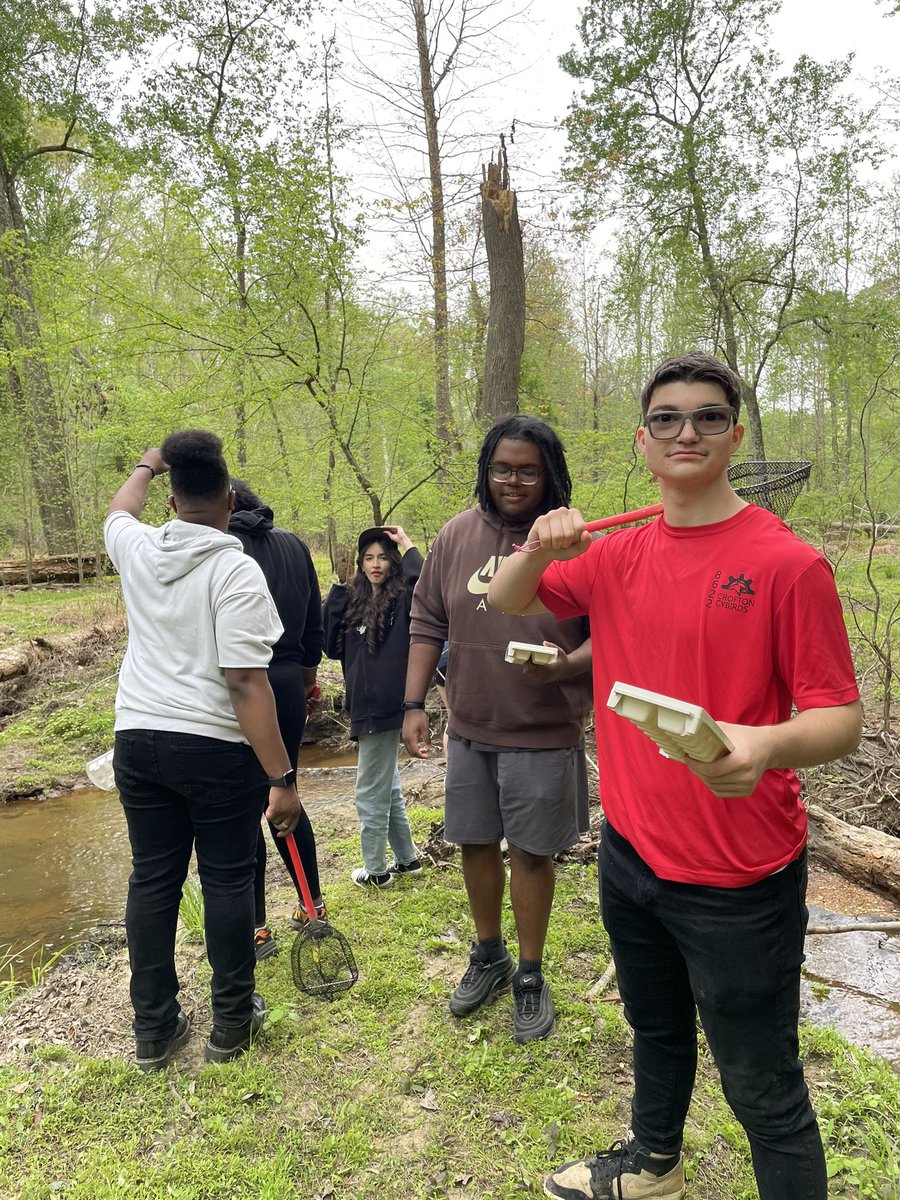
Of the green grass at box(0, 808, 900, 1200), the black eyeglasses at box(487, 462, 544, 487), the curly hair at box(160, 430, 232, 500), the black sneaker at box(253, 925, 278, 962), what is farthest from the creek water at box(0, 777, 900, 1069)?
the curly hair at box(160, 430, 232, 500)

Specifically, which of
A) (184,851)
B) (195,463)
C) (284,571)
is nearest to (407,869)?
(184,851)

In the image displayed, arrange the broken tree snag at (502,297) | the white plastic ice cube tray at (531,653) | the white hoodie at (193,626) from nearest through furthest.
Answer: the white plastic ice cube tray at (531,653)
the white hoodie at (193,626)
the broken tree snag at (502,297)

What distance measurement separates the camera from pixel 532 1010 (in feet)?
8.06

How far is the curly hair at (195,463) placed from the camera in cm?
220

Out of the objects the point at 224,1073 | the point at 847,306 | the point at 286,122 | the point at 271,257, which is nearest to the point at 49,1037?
the point at 224,1073

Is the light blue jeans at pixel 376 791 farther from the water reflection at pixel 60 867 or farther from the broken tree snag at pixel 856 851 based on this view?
the broken tree snag at pixel 856 851

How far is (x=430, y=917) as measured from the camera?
3340 mm

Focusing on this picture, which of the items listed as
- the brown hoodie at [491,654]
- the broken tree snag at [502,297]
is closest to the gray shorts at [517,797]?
the brown hoodie at [491,654]

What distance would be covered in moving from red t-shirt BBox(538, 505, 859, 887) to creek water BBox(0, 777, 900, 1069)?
75.9 inches

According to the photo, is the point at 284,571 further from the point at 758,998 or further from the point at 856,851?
the point at 856,851

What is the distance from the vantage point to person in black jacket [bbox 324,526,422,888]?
3.45 m

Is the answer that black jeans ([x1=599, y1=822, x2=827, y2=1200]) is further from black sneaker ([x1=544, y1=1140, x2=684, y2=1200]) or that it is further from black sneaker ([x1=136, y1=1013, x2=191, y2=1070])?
black sneaker ([x1=136, y1=1013, x2=191, y2=1070])

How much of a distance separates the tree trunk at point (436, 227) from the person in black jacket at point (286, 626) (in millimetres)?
5987

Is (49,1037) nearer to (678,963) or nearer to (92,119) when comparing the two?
(678,963)
